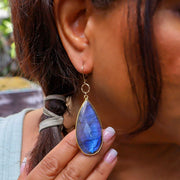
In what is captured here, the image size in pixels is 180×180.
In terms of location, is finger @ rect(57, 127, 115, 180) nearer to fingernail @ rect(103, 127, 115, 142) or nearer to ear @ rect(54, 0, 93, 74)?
fingernail @ rect(103, 127, 115, 142)

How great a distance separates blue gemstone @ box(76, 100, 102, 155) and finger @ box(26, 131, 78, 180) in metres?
0.03

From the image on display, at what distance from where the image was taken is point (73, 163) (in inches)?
33.9

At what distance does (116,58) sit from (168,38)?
0.16m

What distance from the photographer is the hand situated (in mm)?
858

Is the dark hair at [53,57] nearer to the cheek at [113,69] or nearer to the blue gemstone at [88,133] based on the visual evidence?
the cheek at [113,69]

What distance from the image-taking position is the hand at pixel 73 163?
858 millimetres

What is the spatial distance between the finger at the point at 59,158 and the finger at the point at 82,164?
0.06 feet

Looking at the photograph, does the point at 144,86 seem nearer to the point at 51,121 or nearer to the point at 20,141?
the point at 51,121

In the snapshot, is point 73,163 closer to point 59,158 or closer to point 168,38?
point 59,158

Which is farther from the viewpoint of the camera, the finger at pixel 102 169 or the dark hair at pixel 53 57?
the finger at pixel 102 169

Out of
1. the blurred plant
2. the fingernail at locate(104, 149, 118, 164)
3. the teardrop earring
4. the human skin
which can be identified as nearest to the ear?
the human skin

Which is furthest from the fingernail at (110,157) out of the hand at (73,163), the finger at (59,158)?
the finger at (59,158)

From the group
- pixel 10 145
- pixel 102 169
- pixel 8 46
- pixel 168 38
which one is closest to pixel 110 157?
pixel 102 169

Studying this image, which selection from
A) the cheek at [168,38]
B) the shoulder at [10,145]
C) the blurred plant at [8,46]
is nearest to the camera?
the cheek at [168,38]
